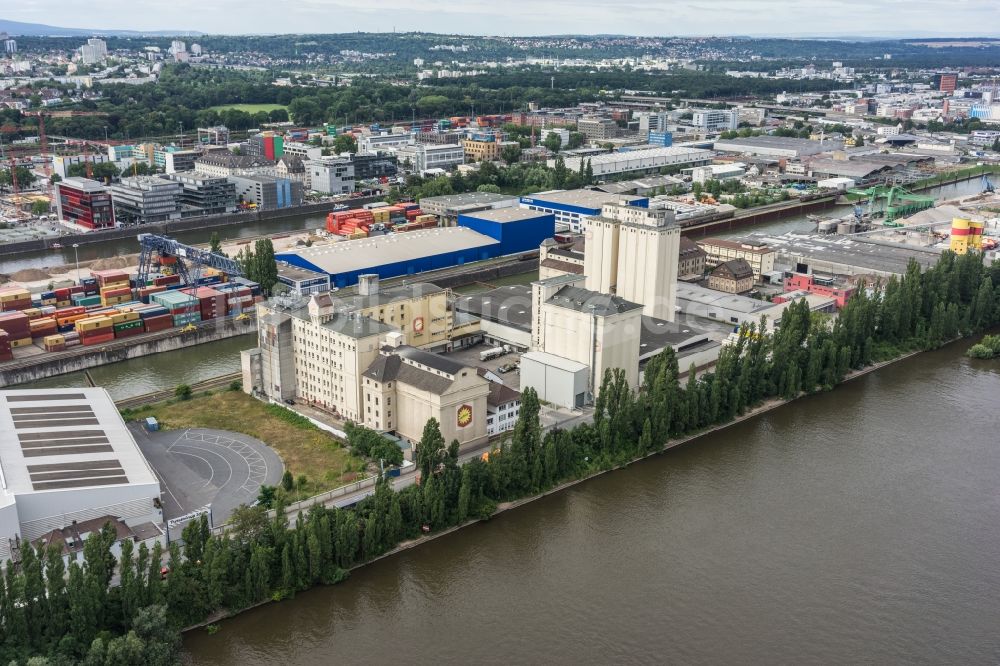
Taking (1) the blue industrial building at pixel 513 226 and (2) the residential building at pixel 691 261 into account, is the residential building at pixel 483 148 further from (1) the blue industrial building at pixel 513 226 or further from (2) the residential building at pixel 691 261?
(2) the residential building at pixel 691 261

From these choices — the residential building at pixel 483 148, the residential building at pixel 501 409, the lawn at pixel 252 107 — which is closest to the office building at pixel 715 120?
the residential building at pixel 483 148

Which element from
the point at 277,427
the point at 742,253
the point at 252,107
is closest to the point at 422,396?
the point at 277,427

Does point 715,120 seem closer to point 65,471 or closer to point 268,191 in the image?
point 268,191

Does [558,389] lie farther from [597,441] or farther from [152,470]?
[152,470]

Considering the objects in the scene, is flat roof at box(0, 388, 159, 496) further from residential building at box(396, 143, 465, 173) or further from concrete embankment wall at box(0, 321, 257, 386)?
residential building at box(396, 143, 465, 173)

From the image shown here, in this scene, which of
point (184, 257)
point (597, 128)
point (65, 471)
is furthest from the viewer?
point (597, 128)

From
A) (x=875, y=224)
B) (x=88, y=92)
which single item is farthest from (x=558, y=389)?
(x=88, y=92)
